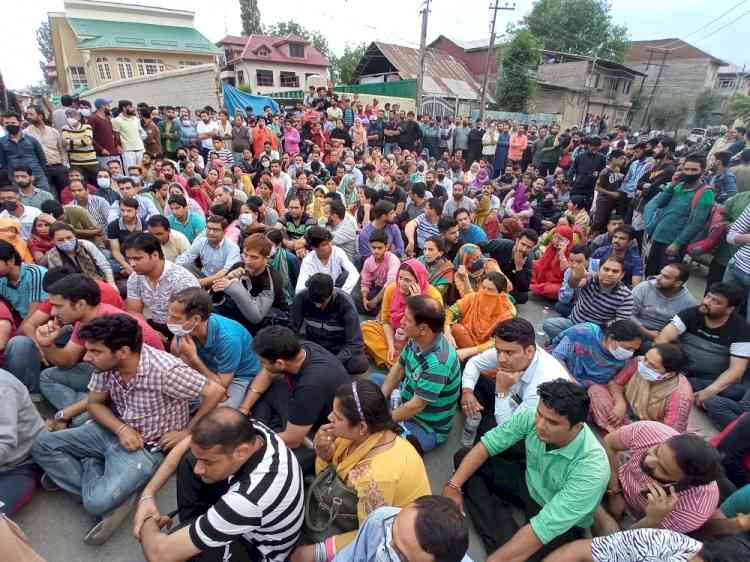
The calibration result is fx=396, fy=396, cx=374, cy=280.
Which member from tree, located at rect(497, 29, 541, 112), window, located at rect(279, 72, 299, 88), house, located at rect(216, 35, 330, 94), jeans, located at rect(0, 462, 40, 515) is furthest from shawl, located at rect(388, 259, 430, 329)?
window, located at rect(279, 72, 299, 88)

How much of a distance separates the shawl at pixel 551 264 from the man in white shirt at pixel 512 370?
9.84ft

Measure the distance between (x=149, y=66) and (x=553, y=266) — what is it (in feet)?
102

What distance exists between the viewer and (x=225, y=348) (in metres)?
2.92

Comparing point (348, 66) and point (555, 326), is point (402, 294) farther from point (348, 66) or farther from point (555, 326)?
point (348, 66)

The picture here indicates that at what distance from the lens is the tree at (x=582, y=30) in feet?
123

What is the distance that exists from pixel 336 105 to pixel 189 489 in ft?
44.0

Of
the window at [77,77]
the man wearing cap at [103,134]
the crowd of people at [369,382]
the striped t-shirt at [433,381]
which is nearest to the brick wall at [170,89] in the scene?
the man wearing cap at [103,134]

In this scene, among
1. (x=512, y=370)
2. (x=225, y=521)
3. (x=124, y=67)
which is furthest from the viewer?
(x=124, y=67)

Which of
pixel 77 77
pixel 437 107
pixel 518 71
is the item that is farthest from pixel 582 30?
pixel 77 77

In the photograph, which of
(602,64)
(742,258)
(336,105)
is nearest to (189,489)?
(742,258)

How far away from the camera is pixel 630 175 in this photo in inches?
307

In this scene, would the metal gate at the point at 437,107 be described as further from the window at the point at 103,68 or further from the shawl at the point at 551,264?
the window at the point at 103,68

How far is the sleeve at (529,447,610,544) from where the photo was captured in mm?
1907

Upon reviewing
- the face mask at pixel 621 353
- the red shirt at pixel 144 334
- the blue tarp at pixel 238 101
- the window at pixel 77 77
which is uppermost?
the window at pixel 77 77
